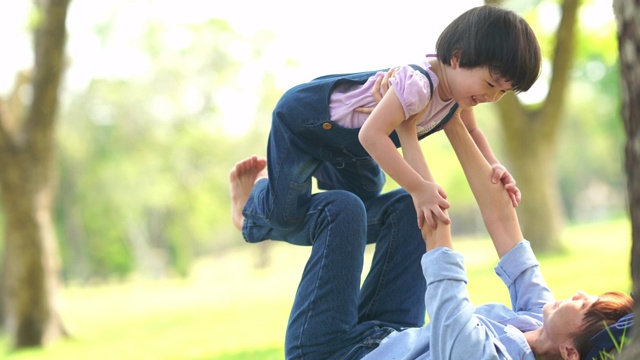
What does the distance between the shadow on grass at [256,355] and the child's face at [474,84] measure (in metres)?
2.87

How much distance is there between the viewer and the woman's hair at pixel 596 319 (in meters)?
2.33

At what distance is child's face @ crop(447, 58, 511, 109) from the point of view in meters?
2.48

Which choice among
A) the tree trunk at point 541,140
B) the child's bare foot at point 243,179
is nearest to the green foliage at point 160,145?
the tree trunk at point 541,140

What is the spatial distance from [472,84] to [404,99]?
0.22 meters

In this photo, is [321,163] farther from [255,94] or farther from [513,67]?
[255,94]

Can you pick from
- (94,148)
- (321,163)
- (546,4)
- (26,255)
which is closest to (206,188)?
(94,148)

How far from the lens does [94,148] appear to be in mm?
33125

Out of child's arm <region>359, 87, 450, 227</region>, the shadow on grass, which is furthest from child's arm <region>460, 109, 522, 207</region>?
the shadow on grass

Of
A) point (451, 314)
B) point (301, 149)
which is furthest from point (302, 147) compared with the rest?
point (451, 314)

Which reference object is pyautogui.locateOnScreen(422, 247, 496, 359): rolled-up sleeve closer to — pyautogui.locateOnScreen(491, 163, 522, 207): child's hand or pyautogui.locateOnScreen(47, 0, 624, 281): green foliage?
pyautogui.locateOnScreen(491, 163, 522, 207): child's hand

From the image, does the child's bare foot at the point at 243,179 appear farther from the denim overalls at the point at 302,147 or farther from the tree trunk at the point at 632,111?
the tree trunk at the point at 632,111

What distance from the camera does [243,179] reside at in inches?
131

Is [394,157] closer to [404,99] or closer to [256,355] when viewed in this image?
[404,99]

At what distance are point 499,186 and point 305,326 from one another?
825 mm
